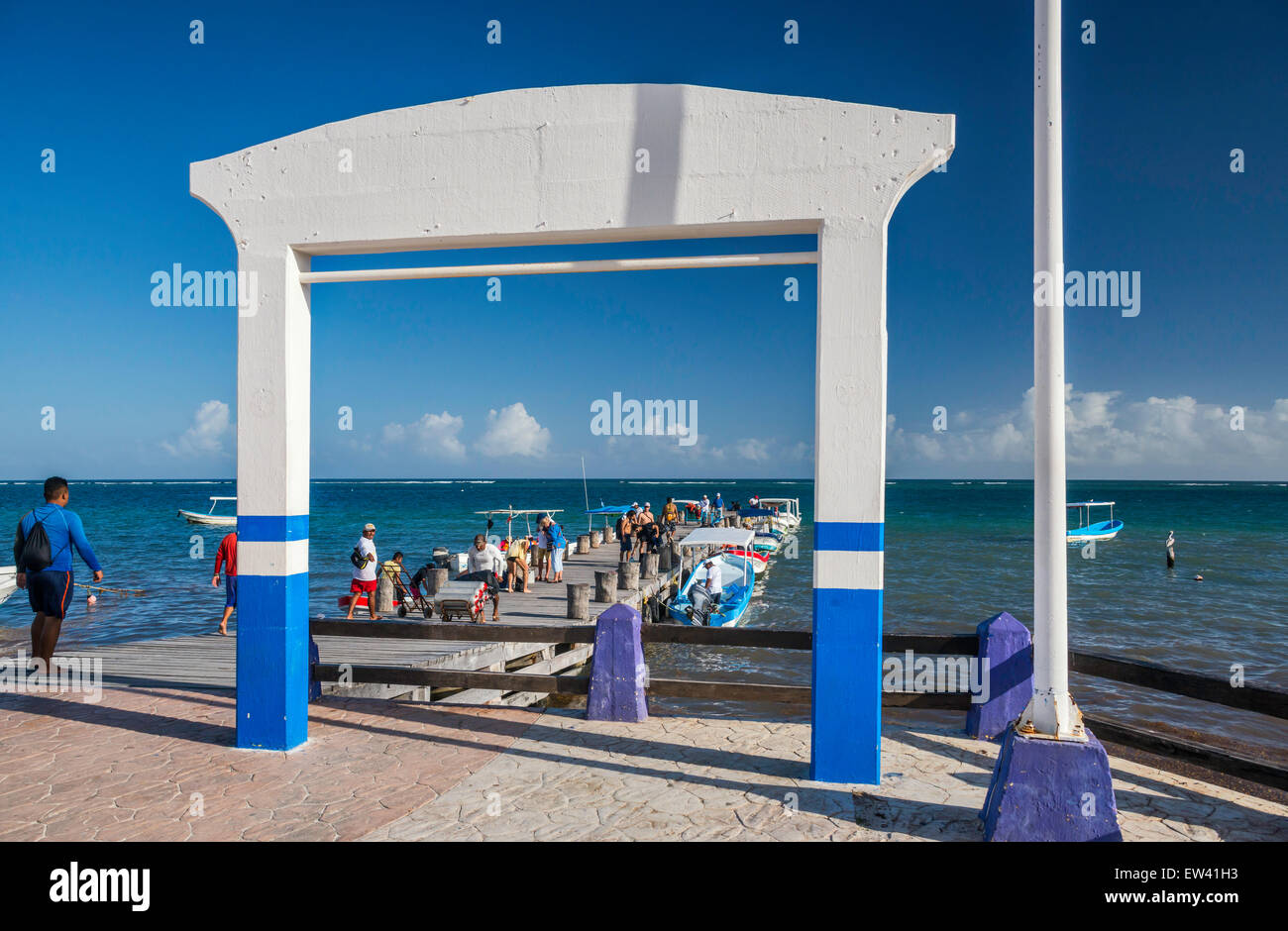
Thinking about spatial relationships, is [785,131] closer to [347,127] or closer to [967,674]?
[347,127]

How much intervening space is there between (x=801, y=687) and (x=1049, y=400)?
303cm

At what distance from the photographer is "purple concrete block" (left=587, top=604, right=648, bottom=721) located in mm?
6664

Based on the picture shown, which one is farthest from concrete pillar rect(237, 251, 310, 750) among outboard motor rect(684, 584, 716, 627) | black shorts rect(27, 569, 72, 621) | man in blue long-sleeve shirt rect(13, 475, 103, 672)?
outboard motor rect(684, 584, 716, 627)

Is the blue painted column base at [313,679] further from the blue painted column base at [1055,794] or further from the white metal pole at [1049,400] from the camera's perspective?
the white metal pole at [1049,400]

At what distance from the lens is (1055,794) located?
409cm

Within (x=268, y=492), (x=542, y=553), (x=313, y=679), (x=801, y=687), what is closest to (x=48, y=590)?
(x=313, y=679)

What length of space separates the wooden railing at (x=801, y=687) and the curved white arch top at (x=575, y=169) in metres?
3.33

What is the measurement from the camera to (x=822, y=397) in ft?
16.8

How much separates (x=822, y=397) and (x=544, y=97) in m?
3.04

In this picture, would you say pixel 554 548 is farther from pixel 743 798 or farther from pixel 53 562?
pixel 743 798

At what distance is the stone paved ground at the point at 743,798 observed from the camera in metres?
4.53

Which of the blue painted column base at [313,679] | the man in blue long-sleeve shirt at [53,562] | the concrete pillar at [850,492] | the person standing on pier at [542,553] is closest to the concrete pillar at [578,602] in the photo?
the person standing on pier at [542,553]

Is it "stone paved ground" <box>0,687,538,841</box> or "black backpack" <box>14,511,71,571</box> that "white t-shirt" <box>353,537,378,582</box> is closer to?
"stone paved ground" <box>0,687,538,841</box>
